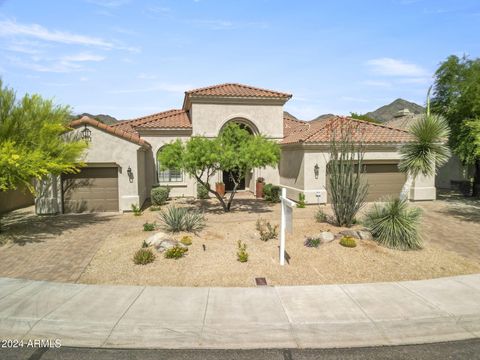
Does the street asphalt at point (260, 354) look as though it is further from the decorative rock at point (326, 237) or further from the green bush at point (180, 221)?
the green bush at point (180, 221)

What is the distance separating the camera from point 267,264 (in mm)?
8797

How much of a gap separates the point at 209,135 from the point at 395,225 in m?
14.8

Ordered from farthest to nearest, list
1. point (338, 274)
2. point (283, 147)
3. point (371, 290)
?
point (283, 147) → point (338, 274) → point (371, 290)

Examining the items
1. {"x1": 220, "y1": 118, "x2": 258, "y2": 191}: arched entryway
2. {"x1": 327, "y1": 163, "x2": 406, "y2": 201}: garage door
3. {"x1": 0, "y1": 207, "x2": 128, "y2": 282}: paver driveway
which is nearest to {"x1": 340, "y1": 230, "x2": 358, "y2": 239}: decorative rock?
{"x1": 0, "y1": 207, "x2": 128, "y2": 282}: paver driveway

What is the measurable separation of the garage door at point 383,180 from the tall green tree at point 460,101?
426 cm

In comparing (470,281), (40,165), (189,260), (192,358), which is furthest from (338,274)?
(40,165)

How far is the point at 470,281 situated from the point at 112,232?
12035mm

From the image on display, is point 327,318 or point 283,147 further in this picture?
point 283,147

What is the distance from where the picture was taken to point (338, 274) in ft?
27.1

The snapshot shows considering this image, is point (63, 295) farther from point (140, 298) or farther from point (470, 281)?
point (470, 281)

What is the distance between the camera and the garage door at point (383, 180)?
20292 mm

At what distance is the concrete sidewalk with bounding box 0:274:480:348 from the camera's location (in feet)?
17.7

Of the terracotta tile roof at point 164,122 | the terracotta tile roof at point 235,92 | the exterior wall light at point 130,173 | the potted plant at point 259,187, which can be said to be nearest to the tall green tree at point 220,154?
the exterior wall light at point 130,173

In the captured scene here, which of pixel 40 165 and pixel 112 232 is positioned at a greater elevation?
pixel 40 165
